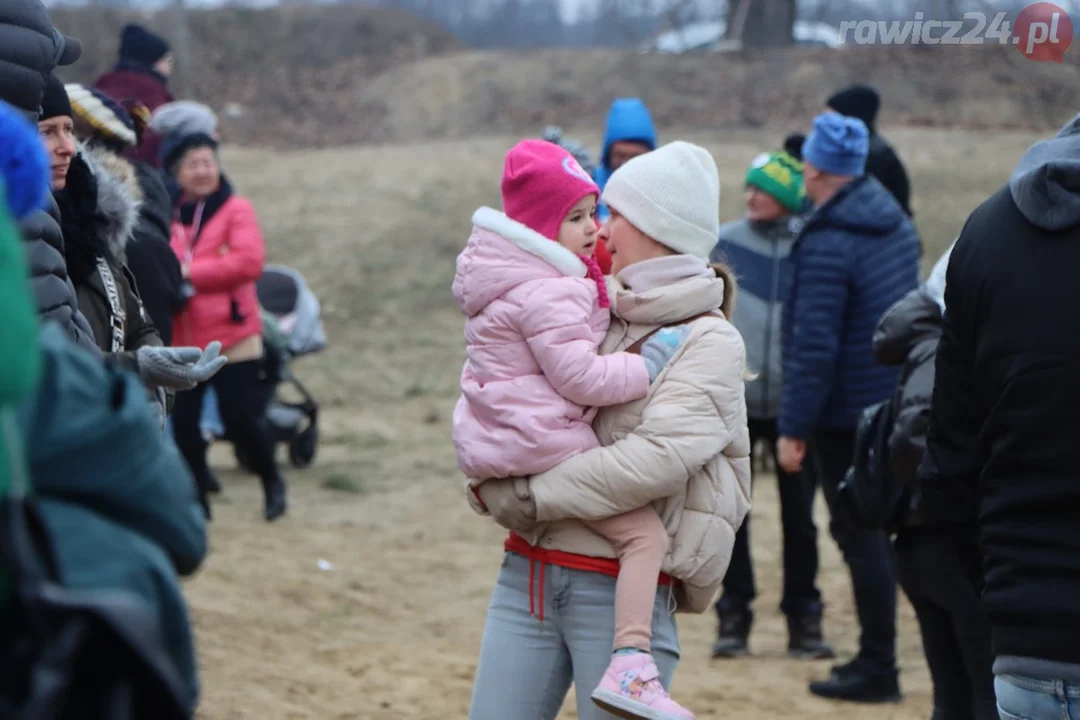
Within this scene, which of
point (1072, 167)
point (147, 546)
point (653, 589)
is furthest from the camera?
point (653, 589)

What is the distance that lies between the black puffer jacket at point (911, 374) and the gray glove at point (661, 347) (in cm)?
95

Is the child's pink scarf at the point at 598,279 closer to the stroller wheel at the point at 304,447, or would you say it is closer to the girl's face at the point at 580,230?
the girl's face at the point at 580,230

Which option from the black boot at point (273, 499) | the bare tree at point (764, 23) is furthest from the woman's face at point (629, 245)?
the bare tree at point (764, 23)

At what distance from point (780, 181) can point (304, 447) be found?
187 inches

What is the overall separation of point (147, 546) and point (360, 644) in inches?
181

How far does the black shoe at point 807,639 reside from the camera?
20.8ft

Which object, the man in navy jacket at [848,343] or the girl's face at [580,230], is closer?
the girl's face at [580,230]

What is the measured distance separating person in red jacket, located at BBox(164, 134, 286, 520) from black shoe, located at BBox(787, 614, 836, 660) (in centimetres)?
313

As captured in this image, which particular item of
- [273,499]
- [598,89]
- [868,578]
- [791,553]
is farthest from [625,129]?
[598,89]

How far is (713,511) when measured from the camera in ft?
11.0

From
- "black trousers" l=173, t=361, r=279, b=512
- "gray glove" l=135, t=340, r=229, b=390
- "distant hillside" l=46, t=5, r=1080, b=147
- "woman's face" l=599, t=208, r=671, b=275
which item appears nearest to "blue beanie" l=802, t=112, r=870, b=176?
"woman's face" l=599, t=208, r=671, b=275

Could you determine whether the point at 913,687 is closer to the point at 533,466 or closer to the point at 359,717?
the point at 359,717

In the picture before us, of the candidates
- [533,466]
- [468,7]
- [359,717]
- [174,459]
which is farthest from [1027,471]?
[468,7]

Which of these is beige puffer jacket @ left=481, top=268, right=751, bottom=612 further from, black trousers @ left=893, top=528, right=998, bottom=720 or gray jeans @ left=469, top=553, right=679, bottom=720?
black trousers @ left=893, top=528, right=998, bottom=720
